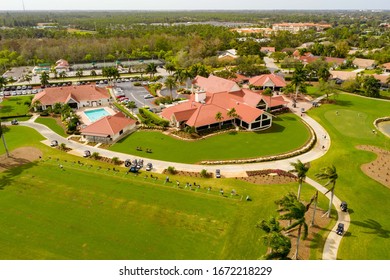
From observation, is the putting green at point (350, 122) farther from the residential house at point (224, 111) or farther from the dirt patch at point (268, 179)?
the dirt patch at point (268, 179)

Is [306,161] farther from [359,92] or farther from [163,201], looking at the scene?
[359,92]

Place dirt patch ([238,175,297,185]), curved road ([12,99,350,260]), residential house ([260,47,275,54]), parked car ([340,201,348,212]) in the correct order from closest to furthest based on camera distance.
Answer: curved road ([12,99,350,260]) → parked car ([340,201,348,212]) → dirt patch ([238,175,297,185]) → residential house ([260,47,275,54])

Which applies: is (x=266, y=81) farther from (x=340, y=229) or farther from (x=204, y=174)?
(x=340, y=229)

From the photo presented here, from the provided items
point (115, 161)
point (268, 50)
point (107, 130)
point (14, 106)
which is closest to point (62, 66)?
point (14, 106)

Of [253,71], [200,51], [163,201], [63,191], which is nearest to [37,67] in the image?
[200,51]

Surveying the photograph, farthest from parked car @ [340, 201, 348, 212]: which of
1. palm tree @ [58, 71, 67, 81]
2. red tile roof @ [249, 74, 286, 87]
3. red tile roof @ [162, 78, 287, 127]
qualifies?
palm tree @ [58, 71, 67, 81]

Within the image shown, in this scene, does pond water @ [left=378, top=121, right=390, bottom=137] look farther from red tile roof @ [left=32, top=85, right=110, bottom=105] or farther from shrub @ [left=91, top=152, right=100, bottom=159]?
red tile roof @ [left=32, top=85, right=110, bottom=105]
